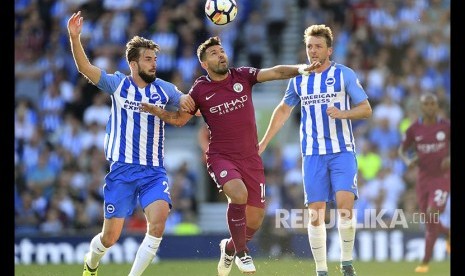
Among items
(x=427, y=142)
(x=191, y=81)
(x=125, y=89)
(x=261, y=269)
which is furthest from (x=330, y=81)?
(x=191, y=81)

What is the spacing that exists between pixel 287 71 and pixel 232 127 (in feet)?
2.81

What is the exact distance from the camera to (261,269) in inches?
540

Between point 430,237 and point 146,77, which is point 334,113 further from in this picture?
point 430,237

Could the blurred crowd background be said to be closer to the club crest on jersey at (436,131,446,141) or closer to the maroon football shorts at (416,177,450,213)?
the maroon football shorts at (416,177,450,213)

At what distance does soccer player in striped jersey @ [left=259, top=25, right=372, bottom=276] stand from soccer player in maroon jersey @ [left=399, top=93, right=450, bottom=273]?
12.3 feet

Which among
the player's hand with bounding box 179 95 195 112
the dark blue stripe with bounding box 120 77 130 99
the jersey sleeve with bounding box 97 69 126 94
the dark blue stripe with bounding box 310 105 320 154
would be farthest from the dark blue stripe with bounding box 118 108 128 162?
the dark blue stripe with bounding box 310 105 320 154

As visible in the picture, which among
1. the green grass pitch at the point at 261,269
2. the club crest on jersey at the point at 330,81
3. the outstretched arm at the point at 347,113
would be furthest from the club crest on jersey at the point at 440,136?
the outstretched arm at the point at 347,113

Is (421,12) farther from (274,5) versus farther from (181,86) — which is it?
(181,86)

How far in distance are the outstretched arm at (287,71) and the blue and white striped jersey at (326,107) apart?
17.9 inches

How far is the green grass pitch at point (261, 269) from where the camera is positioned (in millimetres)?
13375

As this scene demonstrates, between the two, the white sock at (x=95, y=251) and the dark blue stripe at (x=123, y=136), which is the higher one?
the dark blue stripe at (x=123, y=136)

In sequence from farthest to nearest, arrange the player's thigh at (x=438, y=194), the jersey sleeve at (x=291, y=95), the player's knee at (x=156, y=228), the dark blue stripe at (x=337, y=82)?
the player's thigh at (x=438, y=194), the jersey sleeve at (x=291, y=95), the dark blue stripe at (x=337, y=82), the player's knee at (x=156, y=228)

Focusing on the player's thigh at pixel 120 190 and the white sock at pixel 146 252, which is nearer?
the white sock at pixel 146 252

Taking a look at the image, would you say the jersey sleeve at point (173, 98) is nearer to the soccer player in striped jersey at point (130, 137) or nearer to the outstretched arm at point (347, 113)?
the soccer player in striped jersey at point (130, 137)
